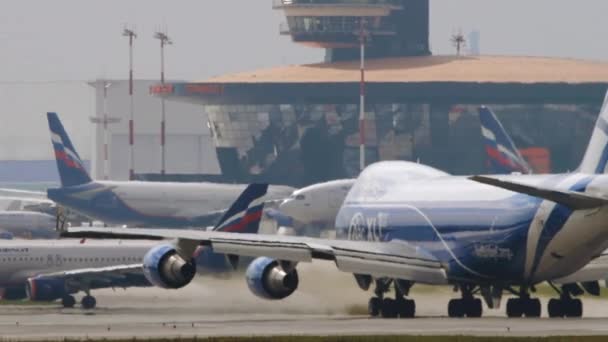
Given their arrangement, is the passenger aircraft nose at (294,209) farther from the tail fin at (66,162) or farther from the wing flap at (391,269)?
the wing flap at (391,269)

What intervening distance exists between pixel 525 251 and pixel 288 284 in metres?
6.67

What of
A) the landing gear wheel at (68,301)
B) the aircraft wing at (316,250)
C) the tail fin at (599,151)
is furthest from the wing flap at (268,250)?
the landing gear wheel at (68,301)

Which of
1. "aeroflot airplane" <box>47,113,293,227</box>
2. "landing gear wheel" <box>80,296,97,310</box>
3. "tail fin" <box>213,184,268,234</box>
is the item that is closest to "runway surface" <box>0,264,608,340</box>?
"landing gear wheel" <box>80,296,97,310</box>

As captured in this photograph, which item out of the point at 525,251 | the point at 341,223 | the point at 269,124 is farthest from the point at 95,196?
the point at 525,251

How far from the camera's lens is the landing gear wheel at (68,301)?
85062 millimetres

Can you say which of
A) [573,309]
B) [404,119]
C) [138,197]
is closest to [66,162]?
[138,197]

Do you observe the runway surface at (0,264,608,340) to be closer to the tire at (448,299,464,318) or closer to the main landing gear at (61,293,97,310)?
the main landing gear at (61,293,97,310)

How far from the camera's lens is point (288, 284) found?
54438 millimetres

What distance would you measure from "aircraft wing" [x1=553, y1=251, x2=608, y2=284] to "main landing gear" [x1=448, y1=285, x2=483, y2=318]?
112 inches

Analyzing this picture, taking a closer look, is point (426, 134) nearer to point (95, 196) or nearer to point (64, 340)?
point (95, 196)

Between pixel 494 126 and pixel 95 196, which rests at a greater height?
pixel 494 126

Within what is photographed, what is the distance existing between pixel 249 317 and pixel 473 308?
11.2 metres

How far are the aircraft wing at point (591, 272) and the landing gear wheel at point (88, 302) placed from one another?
3175 cm

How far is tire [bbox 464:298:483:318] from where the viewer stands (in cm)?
5834
